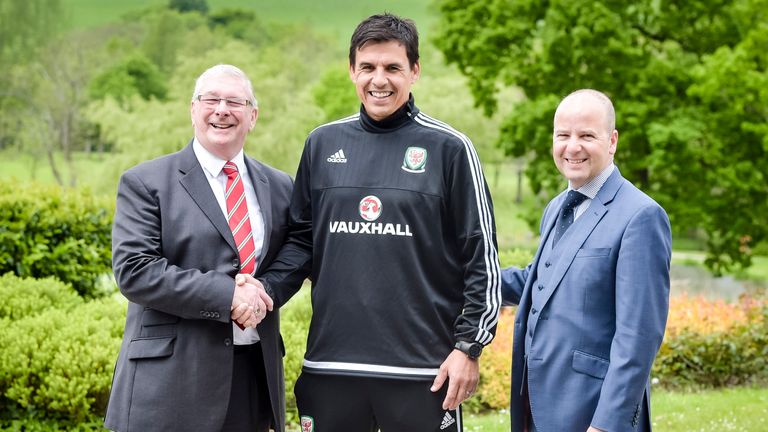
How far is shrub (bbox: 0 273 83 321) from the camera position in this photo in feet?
25.2

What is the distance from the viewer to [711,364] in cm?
989

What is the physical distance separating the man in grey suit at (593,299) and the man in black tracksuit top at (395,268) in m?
0.31

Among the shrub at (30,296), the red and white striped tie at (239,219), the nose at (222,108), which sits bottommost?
the shrub at (30,296)

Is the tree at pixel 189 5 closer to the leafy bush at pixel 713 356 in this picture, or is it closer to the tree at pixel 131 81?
the tree at pixel 131 81

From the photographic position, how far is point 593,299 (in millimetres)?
3736

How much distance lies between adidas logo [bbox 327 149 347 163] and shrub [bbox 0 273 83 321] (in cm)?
444

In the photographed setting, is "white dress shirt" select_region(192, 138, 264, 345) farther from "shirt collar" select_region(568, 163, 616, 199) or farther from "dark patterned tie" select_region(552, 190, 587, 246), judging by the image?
"shirt collar" select_region(568, 163, 616, 199)

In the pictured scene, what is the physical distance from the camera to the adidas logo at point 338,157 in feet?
14.1

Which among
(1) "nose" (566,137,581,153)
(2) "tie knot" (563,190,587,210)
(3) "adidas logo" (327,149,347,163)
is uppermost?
(1) "nose" (566,137,581,153)

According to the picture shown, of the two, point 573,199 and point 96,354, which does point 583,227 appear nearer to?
point 573,199

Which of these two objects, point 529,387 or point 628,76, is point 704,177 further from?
point 529,387

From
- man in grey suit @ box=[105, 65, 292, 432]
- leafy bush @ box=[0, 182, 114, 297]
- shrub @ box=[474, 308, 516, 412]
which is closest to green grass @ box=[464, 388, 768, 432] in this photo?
shrub @ box=[474, 308, 516, 412]

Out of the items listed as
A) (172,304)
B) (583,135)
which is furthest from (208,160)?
(583,135)

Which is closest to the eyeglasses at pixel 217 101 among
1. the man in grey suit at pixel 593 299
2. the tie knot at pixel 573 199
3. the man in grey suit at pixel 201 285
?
the man in grey suit at pixel 201 285
